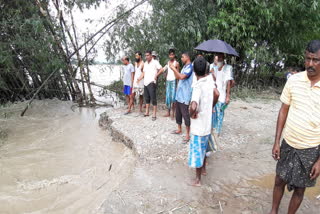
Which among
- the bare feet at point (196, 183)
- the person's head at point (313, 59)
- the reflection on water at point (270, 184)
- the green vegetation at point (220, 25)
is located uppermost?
the green vegetation at point (220, 25)

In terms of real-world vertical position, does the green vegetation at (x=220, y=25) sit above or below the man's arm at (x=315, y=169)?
above

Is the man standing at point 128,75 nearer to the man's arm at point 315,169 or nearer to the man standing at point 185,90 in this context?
the man standing at point 185,90

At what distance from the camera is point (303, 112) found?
1975 mm

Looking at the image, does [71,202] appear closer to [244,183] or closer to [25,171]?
[25,171]

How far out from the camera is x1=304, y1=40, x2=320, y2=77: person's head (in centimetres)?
183

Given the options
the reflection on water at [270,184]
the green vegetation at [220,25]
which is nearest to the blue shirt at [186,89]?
the reflection on water at [270,184]

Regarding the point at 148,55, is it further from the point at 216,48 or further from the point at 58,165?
the point at 58,165

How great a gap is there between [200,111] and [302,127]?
41.2 inches

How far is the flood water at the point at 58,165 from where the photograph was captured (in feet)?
10.5

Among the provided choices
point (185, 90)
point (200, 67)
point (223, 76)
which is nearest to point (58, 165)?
point (185, 90)

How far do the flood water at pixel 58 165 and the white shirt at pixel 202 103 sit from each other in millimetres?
1414

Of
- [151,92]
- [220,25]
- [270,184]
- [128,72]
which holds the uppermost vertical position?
[220,25]

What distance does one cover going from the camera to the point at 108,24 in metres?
6.93

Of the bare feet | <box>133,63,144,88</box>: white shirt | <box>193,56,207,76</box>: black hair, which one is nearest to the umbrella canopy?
<box>193,56,207,76</box>: black hair
